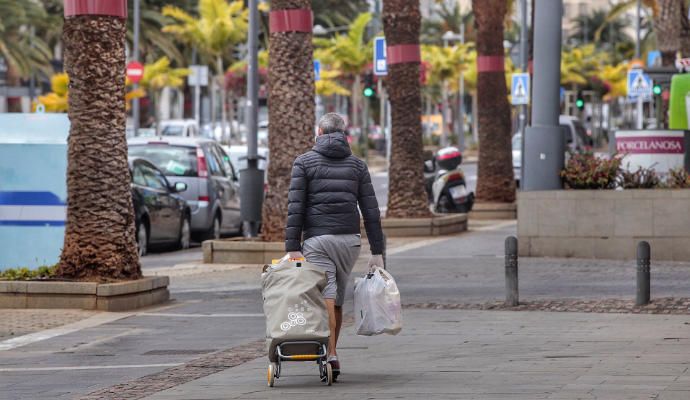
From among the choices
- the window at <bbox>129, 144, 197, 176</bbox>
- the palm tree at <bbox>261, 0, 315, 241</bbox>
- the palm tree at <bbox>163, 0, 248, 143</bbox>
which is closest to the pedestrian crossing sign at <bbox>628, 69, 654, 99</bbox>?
Answer: the window at <bbox>129, 144, 197, 176</bbox>

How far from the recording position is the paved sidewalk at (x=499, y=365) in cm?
1030

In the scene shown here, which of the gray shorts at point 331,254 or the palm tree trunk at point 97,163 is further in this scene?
the palm tree trunk at point 97,163

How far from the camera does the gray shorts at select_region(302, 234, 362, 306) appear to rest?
10969mm

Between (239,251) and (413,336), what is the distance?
8507 millimetres

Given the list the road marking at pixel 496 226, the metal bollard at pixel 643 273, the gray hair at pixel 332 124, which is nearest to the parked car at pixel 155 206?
the road marking at pixel 496 226

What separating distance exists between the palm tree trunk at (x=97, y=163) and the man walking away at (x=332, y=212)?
18.8 feet

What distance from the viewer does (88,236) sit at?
1650 cm

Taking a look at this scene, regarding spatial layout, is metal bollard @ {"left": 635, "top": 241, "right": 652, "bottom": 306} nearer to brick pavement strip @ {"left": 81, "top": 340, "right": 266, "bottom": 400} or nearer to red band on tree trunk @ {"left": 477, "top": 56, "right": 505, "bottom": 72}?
brick pavement strip @ {"left": 81, "top": 340, "right": 266, "bottom": 400}

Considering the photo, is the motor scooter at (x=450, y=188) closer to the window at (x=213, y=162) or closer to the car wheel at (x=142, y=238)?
the window at (x=213, y=162)

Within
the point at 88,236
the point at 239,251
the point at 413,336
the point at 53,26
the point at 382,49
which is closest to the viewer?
the point at 413,336

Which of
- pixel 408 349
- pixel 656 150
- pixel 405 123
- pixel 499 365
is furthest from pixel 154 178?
pixel 499 365

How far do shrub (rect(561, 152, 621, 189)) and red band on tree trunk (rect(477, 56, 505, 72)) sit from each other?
11836 millimetres

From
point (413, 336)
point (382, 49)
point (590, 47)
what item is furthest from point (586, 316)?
point (590, 47)

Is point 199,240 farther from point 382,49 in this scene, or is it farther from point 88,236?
point 88,236
